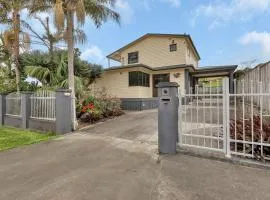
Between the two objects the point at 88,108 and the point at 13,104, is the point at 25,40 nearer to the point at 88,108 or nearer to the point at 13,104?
the point at 13,104

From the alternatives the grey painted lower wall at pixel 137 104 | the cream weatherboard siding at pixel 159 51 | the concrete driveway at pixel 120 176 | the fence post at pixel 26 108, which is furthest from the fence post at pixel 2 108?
the cream weatherboard siding at pixel 159 51

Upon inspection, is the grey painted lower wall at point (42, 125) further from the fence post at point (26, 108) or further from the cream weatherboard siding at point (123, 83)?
the cream weatherboard siding at point (123, 83)

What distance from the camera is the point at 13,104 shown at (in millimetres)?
10422

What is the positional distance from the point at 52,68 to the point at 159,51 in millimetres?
9899

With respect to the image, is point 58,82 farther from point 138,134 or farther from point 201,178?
point 201,178

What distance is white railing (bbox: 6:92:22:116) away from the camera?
9988mm

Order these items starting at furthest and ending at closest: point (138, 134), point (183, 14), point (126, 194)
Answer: point (183, 14) < point (138, 134) < point (126, 194)

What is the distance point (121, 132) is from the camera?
7.85m

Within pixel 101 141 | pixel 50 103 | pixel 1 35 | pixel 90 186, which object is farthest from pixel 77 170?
pixel 1 35

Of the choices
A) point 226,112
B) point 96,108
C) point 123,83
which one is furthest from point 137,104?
point 226,112

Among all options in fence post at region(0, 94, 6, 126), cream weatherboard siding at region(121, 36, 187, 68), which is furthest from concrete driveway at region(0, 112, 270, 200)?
cream weatherboard siding at region(121, 36, 187, 68)

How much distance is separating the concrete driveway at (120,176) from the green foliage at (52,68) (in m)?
6.26

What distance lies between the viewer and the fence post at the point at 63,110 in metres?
7.98

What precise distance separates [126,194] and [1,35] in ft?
38.9
